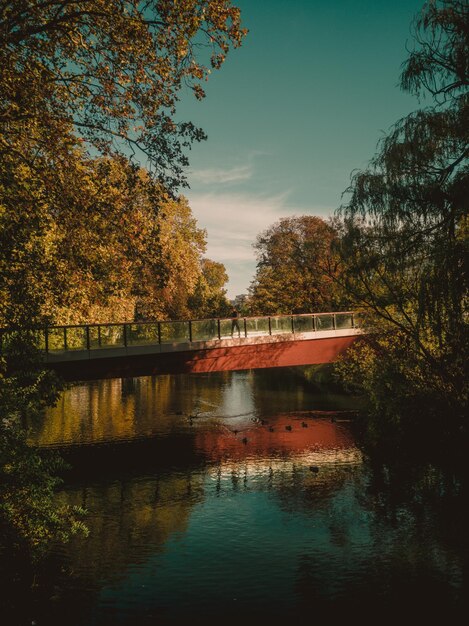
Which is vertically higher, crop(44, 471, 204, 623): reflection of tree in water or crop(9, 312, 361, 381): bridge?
crop(9, 312, 361, 381): bridge

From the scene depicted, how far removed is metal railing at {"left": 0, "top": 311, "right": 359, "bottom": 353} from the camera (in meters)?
23.7

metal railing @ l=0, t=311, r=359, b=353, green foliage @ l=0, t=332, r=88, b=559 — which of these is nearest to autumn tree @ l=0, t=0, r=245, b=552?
green foliage @ l=0, t=332, r=88, b=559

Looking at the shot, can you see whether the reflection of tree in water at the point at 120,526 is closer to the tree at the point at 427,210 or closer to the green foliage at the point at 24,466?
the green foliage at the point at 24,466

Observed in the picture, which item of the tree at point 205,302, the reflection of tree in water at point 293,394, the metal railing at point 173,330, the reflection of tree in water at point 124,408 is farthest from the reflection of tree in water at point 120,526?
the tree at point 205,302

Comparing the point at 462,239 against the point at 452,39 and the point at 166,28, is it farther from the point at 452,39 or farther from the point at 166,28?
the point at 166,28

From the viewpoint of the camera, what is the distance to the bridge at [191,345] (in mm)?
23859

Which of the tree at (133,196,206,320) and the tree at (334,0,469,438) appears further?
the tree at (133,196,206,320)

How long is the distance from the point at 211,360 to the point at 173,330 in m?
2.68

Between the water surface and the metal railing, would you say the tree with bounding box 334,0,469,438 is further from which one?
the metal railing

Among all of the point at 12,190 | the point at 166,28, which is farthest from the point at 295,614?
the point at 166,28

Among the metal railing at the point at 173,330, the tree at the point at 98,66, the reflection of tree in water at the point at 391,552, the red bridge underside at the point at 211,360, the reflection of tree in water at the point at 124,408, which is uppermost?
the tree at the point at 98,66

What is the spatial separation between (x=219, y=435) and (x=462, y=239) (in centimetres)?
1759

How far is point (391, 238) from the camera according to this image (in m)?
14.8

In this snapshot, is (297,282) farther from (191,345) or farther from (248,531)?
(248,531)
